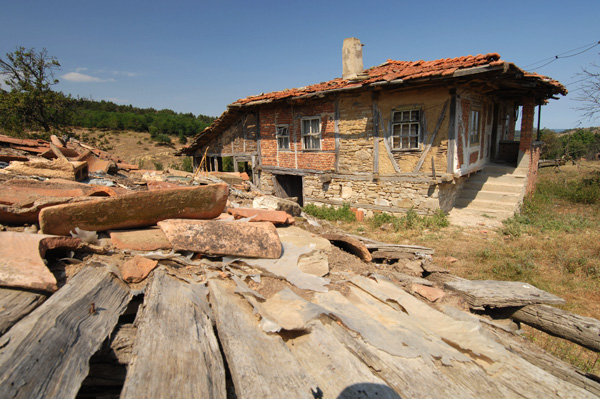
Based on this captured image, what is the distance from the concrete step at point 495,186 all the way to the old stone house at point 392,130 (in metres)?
0.32

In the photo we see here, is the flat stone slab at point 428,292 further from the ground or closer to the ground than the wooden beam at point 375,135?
closer to the ground

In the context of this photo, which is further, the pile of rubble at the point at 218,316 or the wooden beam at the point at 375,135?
the wooden beam at the point at 375,135

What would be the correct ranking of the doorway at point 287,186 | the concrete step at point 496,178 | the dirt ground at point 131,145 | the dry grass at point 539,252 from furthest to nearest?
the dirt ground at point 131,145 < the doorway at point 287,186 < the concrete step at point 496,178 < the dry grass at point 539,252

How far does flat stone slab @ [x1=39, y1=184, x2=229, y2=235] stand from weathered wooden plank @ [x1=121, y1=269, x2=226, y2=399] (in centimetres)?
117

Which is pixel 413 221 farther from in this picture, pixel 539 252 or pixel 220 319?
pixel 220 319

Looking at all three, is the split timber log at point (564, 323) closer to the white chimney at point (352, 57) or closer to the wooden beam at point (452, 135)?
the wooden beam at point (452, 135)

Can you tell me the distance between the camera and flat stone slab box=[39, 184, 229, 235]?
264 cm

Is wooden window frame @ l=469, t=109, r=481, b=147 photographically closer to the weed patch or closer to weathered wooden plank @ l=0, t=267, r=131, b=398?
the weed patch

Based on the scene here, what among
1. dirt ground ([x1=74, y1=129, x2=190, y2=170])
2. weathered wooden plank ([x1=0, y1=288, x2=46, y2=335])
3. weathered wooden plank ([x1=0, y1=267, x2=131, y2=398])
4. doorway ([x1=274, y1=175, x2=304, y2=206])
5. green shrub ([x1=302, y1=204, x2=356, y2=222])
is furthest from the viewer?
dirt ground ([x1=74, y1=129, x2=190, y2=170])

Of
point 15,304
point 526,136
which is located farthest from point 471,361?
point 526,136

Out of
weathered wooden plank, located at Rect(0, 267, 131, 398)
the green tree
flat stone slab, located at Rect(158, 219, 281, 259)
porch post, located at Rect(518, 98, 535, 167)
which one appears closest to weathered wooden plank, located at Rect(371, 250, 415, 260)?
flat stone slab, located at Rect(158, 219, 281, 259)

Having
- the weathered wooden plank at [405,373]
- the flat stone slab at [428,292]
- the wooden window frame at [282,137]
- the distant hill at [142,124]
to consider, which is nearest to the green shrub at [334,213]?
the wooden window frame at [282,137]

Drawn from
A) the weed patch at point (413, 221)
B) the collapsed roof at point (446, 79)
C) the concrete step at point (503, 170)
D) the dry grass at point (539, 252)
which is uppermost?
the collapsed roof at point (446, 79)

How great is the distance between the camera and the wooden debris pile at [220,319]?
139 centimetres
